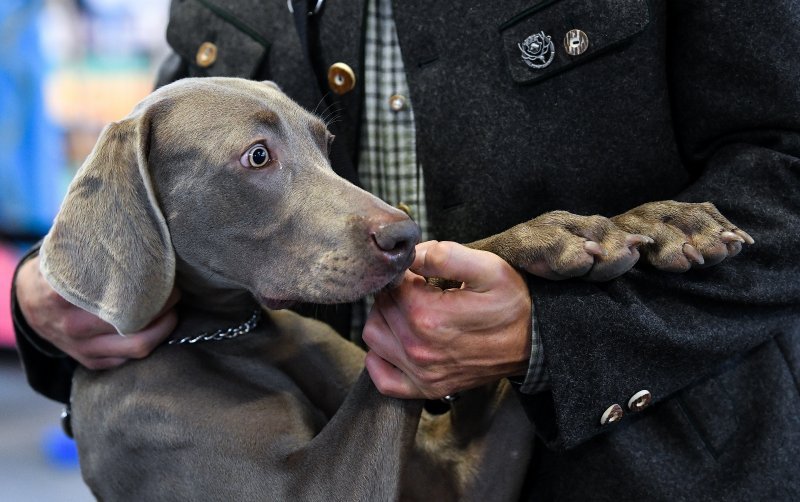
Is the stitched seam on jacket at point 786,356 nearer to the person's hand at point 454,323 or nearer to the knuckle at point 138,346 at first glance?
the person's hand at point 454,323

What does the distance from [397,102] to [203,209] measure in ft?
1.41

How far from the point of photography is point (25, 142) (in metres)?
5.06

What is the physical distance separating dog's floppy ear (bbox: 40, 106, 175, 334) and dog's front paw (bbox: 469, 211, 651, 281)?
59cm

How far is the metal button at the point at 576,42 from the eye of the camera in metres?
1.35

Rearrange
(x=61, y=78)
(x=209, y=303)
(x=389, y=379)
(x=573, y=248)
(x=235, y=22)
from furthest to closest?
(x=61, y=78), (x=235, y=22), (x=209, y=303), (x=389, y=379), (x=573, y=248)

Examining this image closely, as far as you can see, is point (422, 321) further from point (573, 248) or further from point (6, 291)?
point (6, 291)

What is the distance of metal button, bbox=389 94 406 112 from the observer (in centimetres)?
158

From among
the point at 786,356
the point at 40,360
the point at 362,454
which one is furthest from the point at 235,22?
the point at 786,356

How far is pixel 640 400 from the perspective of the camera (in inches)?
49.9

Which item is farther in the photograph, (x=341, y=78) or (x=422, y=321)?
(x=341, y=78)

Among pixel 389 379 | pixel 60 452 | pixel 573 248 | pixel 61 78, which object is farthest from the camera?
pixel 61 78

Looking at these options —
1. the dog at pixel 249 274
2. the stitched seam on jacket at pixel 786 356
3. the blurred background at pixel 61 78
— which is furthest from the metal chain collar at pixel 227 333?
the blurred background at pixel 61 78

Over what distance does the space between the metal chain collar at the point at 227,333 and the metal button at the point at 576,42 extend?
2.52 feet

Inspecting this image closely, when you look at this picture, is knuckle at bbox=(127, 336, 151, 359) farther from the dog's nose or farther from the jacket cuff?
the jacket cuff
